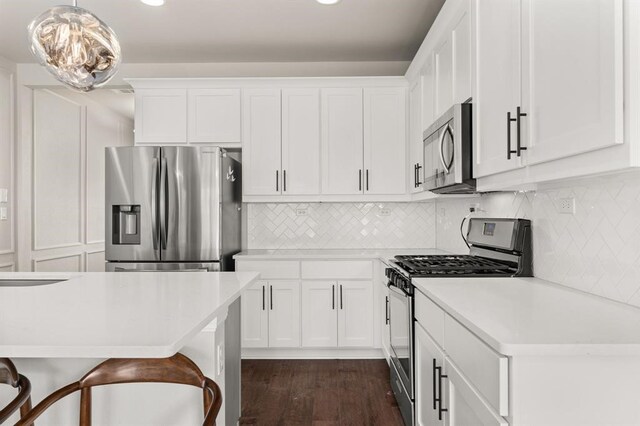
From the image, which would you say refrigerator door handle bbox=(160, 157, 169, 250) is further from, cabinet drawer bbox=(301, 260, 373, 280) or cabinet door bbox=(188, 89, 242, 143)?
cabinet drawer bbox=(301, 260, 373, 280)

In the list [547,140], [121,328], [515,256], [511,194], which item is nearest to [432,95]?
[511,194]

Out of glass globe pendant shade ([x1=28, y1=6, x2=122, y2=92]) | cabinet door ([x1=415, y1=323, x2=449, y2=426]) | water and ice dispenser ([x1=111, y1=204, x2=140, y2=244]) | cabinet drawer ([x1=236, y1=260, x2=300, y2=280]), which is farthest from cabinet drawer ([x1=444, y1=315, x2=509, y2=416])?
water and ice dispenser ([x1=111, y1=204, x2=140, y2=244])

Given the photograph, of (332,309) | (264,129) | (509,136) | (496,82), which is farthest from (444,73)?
(332,309)

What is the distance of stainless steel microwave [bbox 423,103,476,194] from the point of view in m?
2.17

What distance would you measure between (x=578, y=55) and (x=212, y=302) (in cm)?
134

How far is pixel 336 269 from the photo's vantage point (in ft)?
11.9

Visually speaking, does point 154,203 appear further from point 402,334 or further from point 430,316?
point 430,316

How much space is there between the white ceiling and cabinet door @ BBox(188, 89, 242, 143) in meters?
0.41

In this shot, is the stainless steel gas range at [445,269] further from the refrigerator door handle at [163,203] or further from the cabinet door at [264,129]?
the refrigerator door handle at [163,203]

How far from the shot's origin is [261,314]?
3.62 meters

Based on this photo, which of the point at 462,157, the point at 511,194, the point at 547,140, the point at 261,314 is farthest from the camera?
the point at 261,314

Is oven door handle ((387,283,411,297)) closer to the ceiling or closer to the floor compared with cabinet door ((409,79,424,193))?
closer to the floor

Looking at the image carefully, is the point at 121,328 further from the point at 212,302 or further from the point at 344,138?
the point at 344,138

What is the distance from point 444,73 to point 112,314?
2230 millimetres
